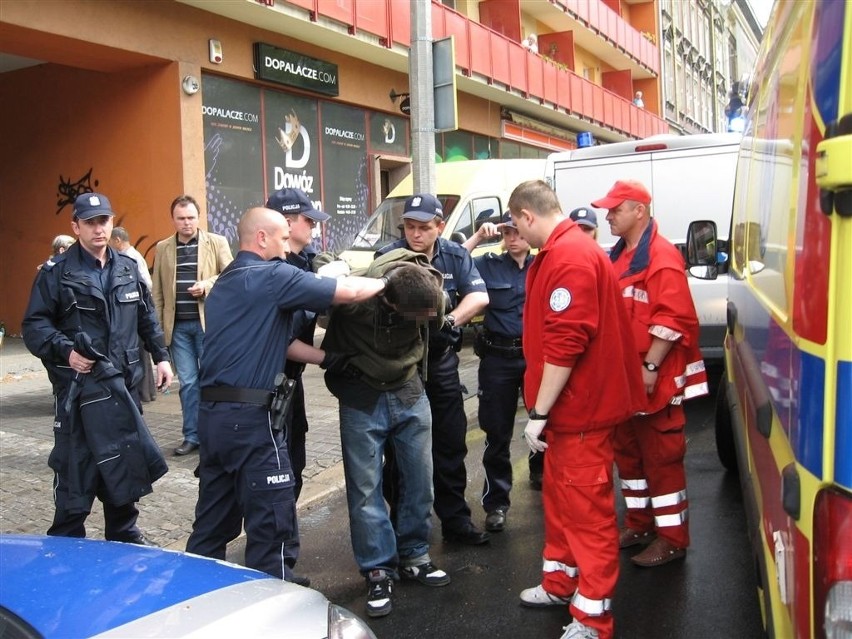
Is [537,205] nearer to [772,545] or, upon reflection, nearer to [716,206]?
[772,545]

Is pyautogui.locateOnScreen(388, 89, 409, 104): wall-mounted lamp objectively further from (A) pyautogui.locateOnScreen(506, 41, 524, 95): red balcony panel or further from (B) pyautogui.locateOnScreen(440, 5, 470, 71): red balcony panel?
(A) pyautogui.locateOnScreen(506, 41, 524, 95): red balcony panel

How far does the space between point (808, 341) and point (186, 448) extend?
17.1ft

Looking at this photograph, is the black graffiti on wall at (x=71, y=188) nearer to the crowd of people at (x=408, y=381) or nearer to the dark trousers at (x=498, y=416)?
the crowd of people at (x=408, y=381)

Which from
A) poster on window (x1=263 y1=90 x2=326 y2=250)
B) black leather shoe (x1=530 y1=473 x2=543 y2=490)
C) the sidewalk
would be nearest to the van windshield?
poster on window (x1=263 y1=90 x2=326 y2=250)

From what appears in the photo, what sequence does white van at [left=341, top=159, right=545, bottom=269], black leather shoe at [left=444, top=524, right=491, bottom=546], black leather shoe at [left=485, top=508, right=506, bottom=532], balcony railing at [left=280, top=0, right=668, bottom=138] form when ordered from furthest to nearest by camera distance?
balcony railing at [left=280, top=0, right=668, bottom=138] → white van at [left=341, top=159, right=545, bottom=269] → black leather shoe at [left=485, top=508, right=506, bottom=532] → black leather shoe at [left=444, top=524, right=491, bottom=546]

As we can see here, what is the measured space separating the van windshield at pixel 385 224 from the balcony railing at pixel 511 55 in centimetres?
278

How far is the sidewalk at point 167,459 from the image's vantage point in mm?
4707


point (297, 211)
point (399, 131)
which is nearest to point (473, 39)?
point (399, 131)

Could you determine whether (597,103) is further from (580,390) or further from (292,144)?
(580,390)

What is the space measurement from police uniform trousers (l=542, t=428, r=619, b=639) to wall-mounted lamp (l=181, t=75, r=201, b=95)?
9.40m

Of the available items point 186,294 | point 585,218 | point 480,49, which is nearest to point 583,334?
point 585,218

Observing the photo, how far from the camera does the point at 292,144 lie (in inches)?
521

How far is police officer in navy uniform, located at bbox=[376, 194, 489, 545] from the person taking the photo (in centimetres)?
409

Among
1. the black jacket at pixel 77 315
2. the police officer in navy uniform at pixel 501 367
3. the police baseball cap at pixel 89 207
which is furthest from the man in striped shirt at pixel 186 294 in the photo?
the police officer in navy uniform at pixel 501 367
